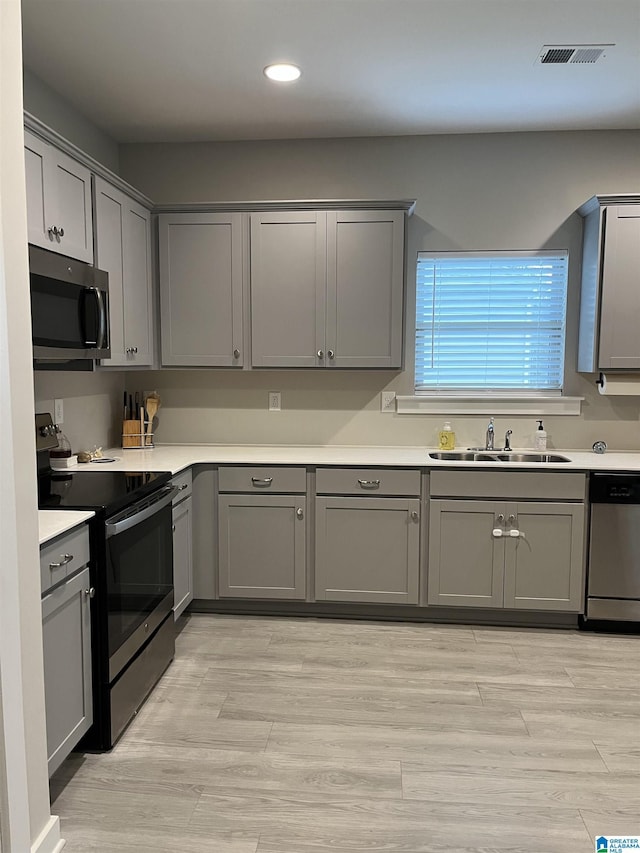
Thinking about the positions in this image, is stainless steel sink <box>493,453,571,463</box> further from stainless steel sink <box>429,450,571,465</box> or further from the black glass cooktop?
the black glass cooktop

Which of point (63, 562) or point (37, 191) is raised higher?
point (37, 191)

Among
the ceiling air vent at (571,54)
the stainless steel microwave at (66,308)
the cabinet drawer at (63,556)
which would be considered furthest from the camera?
the ceiling air vent at (571,54)

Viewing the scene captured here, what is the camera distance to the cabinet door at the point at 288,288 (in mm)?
3703

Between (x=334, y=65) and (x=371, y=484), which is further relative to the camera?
(x=371, y=484)

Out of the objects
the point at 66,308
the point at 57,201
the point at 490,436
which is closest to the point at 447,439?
the point at 490,436

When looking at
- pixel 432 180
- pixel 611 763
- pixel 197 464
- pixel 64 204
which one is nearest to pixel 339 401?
pixel 197 464

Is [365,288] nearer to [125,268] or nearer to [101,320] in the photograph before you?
[125,268]

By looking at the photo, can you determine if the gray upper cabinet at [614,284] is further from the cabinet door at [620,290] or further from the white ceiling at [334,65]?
the white ceiling at [334,65]

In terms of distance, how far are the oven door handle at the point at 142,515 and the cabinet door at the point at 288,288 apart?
1.07 meters

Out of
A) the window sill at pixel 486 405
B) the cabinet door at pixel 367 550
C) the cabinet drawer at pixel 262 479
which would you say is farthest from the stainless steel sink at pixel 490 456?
the cabinet drawer at pixel 262 479

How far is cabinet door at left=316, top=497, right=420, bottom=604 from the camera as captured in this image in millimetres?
3523

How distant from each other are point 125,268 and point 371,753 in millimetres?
2554

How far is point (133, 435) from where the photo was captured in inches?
155

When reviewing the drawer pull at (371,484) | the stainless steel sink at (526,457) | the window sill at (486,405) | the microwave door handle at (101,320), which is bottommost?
the drawer pull at (371,484)
